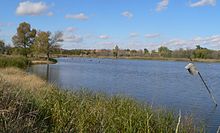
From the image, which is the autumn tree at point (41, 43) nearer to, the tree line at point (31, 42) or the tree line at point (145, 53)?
the tree line at point (31, 42)

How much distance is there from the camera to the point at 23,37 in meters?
77.0

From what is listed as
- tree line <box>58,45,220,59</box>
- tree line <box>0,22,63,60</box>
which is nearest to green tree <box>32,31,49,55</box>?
tree line <box>0,22,63,60</box>

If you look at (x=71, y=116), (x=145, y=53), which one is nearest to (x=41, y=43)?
(x=71, y=116)

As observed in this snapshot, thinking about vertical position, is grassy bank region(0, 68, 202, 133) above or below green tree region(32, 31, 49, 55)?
below

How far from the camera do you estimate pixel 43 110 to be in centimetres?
896

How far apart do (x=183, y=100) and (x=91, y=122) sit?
13.6m

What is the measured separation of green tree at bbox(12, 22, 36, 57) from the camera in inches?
3007

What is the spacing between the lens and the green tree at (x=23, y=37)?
7638 centimetres

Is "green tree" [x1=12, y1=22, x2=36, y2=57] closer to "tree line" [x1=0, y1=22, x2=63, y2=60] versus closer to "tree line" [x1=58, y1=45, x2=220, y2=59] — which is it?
"tree line" [x1=0, y1=22, x2=63, y2=60]

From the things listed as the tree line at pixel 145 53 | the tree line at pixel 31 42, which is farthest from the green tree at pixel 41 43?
the tree line at pixel 145 53

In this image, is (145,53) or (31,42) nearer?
(31,42)

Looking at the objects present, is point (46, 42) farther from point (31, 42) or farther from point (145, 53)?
point (145, 53)

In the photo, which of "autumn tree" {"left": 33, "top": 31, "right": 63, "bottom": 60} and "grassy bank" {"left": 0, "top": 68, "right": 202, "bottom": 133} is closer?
"grassy bank" {"left": 0, "top": 68, "right": 202, "bottom": 133}

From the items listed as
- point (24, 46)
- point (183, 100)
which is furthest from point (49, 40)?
point (183, 100)
